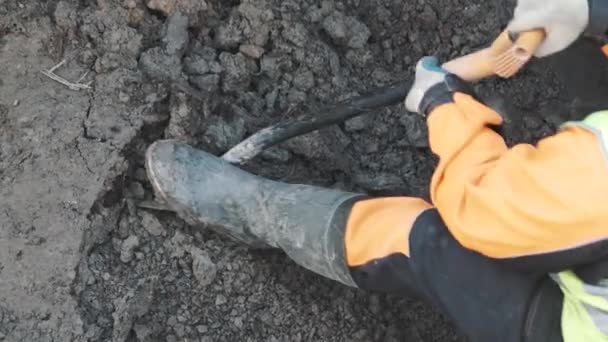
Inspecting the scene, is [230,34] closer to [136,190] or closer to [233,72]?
[233,72]

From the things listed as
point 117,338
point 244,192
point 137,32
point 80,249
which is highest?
point 137,32

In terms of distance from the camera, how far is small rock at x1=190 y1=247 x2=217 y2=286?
240cm

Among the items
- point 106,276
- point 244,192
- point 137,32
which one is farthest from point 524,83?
point 106,276

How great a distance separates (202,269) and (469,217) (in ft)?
2.70

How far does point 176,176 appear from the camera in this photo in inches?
91.9

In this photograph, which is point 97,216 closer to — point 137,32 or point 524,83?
point 137,32

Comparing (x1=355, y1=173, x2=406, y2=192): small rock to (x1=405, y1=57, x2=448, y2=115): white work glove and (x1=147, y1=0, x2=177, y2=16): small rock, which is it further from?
(x1=147, y1=0, x2=177, y2=16): small rock

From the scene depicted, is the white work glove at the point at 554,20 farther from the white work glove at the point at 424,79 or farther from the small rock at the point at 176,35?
the small rock at the point at 176,35

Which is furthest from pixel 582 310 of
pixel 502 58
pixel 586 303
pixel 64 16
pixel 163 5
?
pixel 64 16

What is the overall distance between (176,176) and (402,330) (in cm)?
74

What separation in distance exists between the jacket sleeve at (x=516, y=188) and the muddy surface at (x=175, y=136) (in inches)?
25.8

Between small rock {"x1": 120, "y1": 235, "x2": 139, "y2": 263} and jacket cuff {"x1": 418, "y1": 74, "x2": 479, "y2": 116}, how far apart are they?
0.80 m

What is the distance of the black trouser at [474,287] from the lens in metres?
1.90

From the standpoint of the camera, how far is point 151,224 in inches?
95.1
